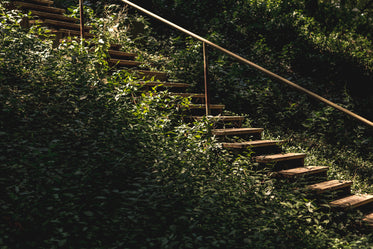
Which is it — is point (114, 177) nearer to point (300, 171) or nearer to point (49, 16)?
point (300, 171)

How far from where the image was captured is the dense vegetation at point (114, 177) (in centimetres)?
252

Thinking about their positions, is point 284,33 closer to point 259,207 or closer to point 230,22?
Answer: point 230,22

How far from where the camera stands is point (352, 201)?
4.10 m

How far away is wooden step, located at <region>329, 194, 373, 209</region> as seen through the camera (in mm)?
3921

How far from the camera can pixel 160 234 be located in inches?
105

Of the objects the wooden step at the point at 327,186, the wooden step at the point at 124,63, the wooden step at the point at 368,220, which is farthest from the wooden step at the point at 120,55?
the wooden step at the point at 368,220

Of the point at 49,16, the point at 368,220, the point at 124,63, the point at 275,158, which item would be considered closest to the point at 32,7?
the point at 49,16

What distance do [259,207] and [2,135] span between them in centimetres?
233

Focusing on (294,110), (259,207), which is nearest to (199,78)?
(294,110)

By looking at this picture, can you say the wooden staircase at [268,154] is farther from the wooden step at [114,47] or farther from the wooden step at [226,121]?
the wooden step at [114,47]

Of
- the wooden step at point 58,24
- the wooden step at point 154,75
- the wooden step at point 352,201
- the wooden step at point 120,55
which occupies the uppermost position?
the wooden step at point 58,24

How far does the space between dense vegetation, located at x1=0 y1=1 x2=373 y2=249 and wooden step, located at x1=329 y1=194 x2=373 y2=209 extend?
0.35 ft

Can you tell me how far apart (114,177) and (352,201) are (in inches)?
110

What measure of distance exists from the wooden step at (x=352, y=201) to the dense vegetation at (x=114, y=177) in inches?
4.2
